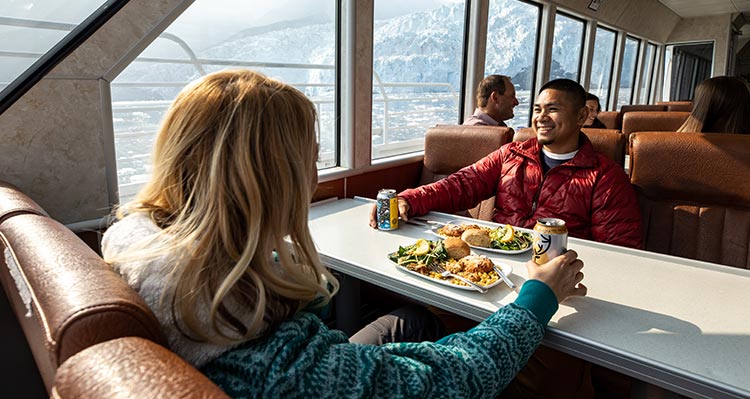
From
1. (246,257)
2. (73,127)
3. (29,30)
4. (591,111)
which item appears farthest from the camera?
(591,111)

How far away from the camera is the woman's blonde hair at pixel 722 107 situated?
2330mm

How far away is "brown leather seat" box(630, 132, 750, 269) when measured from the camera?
5.95 ft

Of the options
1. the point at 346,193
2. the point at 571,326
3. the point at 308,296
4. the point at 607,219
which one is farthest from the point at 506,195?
the point at 308,296

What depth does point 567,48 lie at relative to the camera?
5879mm

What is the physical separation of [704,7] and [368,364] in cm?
1028

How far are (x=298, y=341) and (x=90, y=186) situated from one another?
138 cm

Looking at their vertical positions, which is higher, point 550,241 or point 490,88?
point 490,88

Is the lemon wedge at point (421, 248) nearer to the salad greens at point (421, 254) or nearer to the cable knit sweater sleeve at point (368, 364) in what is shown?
the salad greens at point (421, 254)

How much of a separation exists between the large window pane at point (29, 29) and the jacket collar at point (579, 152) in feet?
5.73

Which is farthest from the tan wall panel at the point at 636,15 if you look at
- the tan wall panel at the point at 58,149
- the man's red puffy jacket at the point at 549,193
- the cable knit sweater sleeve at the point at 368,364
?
the cable knit sweater sleeve at the point at 368,364

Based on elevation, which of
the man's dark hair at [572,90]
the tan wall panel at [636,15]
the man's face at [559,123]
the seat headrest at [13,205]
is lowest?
the seat headrest at [13,205]

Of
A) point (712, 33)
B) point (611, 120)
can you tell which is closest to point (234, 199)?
point (611, 120)

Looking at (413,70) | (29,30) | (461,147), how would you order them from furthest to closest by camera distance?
(413,70) → (461,147) → (29,30)

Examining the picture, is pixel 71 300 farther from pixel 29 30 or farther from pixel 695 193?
pixel 695 193
